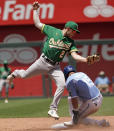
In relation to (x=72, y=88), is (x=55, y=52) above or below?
above

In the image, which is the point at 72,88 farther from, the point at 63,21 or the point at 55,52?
the point at 63,21

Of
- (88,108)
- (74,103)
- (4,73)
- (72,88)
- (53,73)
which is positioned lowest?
(4,73)

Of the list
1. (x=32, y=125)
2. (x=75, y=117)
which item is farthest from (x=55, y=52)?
(x=32, y=125)

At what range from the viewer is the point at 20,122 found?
838cm

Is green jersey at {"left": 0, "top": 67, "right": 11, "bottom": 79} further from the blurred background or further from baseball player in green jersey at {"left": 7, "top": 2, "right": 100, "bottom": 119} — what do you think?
baseball player in green jersey at {"left": 7, "top": 2, "right": 100, "bottom": 119}

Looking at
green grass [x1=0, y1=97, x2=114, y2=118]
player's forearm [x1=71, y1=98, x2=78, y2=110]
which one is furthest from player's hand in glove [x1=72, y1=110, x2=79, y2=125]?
green grass [x1=0, y1=97, x2=114, y2=118]

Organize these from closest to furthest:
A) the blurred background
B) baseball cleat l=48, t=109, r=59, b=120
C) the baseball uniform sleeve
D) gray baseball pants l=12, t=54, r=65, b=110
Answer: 1. the baseball uniform sleeve
2. baseball cleat l=48, t=109, r=59, b=120
3. gray baseball pants l=12, t=54, r=65, b=110
4. the blurred background

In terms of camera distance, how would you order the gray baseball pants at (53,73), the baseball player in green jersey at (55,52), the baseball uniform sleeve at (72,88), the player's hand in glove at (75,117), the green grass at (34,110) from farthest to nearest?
the green grass at (34,110), the gray baseball pants at (53,73), the baseball player in green jersey at (55,52), the player's hand in glove at (75,117), the baseball uniform sleeve at (72,88)

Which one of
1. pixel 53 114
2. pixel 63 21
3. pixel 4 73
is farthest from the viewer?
pixel 63 21

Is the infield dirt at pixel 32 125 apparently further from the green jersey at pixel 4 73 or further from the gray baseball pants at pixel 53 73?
the green jersey at pixel 4 73

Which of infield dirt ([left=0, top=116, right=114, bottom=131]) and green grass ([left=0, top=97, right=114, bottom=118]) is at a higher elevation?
infield dirt ([left=0, top=116, right=114, bottom=131])

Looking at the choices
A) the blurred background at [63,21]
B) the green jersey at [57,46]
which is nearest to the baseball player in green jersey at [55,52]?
the green jersey at [57,46]

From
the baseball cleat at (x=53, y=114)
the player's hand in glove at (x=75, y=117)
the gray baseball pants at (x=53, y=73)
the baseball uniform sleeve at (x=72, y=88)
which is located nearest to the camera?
the baseball uniform sleeve at (x=72, y=88)

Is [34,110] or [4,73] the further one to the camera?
[4,73]
